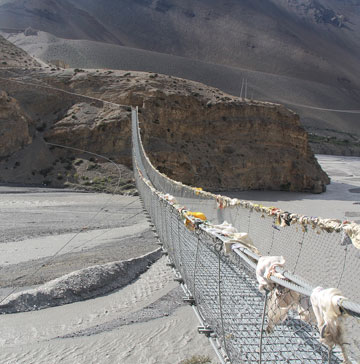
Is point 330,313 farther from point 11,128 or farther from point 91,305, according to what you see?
point 11,128

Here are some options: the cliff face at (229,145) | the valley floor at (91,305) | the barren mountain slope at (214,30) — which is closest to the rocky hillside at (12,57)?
the cliff face at (229,145)

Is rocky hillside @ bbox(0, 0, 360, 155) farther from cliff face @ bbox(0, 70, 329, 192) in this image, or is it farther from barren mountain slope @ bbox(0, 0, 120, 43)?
cliff face @ bbox(0, 70, 329, 192)

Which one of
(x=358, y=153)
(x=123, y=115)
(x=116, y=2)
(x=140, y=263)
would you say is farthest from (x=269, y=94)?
(x=140, y=263)

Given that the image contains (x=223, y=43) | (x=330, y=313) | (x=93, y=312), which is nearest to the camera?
(x=330, y=313)

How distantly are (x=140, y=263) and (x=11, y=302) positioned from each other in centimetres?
273

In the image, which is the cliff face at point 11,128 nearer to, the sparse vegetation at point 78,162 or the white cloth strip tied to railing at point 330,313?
the sparse vegetation at point 78,162

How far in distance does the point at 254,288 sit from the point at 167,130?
2059cm

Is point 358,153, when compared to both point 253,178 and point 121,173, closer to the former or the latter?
point 253,178

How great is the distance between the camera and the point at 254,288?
13.6 feet

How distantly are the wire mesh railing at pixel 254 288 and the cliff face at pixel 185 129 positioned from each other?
591 inches

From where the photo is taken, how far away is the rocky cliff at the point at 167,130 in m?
22.6

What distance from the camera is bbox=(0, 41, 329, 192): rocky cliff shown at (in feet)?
74.2

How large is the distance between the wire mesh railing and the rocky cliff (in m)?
15.0

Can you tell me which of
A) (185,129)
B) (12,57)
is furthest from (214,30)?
(185,129)
